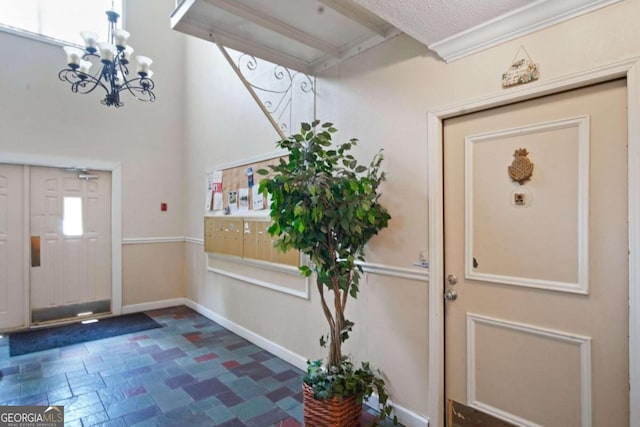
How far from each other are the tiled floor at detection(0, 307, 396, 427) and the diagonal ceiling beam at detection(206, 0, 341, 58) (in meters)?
2.60

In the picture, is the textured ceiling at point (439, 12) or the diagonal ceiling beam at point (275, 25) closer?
the textured ceiling at point (439, 12)

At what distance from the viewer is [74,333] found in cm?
392

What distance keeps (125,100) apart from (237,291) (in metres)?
3.12

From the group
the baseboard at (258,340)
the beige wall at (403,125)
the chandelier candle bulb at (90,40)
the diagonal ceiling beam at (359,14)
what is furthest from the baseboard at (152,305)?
the diagonal ceiling beam at (359,14)

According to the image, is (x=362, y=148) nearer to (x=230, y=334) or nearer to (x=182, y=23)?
(x=182, y=23)

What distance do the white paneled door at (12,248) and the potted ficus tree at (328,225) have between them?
3864mm

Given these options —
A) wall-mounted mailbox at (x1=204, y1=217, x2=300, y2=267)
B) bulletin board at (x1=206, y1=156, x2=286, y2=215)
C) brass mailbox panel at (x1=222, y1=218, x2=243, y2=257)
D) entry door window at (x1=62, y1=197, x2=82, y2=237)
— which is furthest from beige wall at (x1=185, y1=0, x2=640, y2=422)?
entry door window at (x1=62, y1=197, x2=82, y2=237)

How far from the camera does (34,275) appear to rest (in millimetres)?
4133

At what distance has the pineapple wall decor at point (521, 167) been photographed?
5.56 ft

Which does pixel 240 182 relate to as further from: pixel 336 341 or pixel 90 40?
pixel 336 341

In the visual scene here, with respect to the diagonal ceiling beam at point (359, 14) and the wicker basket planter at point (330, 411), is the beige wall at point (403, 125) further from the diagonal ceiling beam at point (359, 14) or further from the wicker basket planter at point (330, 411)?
the wicker basket planter at point (330, 411)

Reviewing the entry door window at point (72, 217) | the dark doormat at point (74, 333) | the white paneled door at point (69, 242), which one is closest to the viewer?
the dark doormat at point (74, 333)

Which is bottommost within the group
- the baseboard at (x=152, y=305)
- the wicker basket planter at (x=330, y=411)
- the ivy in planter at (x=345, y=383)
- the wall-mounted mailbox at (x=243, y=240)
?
the baseboard at (x=152, y=305)

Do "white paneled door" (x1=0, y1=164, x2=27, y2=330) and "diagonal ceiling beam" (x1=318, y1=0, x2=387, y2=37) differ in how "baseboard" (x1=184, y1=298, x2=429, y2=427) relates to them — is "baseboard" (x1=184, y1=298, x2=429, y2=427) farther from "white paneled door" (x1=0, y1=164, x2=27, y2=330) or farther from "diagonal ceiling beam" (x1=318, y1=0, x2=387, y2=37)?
"diagonal ceiling beam" (x1=318, y1=0, x2=387, y2=37)
